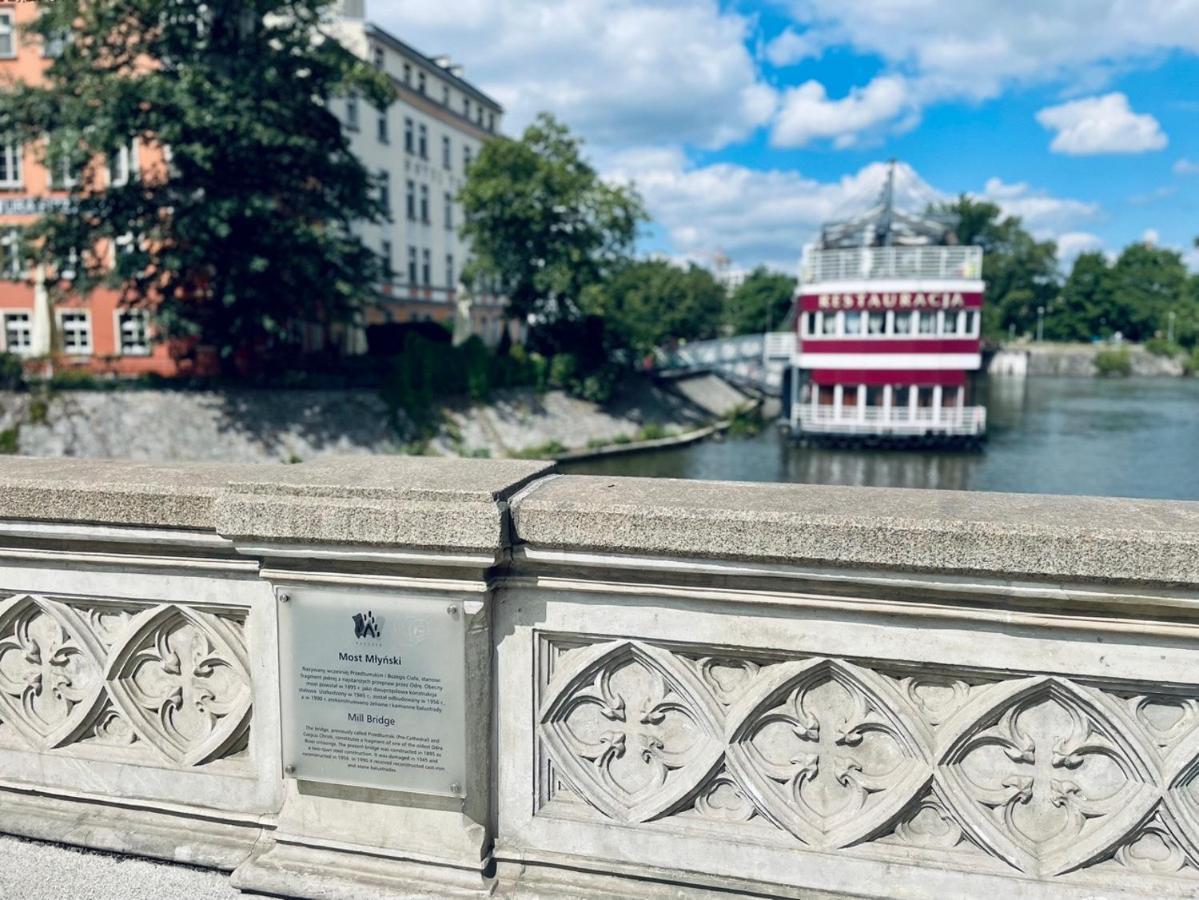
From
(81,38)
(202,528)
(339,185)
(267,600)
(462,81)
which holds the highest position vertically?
(462,81)

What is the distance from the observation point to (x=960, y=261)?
140 feet

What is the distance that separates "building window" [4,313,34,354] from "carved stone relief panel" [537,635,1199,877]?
3930cm

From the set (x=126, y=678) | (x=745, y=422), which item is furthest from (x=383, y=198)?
(x=126, y=678)

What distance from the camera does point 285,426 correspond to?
1270 inches

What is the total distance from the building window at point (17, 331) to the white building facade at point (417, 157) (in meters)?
17.7

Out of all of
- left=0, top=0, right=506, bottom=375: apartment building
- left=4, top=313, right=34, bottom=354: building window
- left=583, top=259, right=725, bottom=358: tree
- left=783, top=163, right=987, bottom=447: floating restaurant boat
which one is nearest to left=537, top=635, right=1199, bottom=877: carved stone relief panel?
left=0, top=0, right=506, bottom=375: apartment building

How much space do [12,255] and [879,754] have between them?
3240 cm

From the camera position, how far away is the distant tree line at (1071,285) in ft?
378

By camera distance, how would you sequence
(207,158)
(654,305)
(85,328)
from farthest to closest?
(654,305), (85,328), (207,158)

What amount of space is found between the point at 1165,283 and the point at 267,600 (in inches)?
5349

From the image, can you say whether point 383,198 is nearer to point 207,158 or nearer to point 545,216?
point 545,216

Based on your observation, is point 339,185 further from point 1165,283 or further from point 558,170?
point 1165,283

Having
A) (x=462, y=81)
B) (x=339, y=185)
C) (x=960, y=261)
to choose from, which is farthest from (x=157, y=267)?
(x=462, y=81)

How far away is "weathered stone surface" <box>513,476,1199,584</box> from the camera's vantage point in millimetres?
2031
